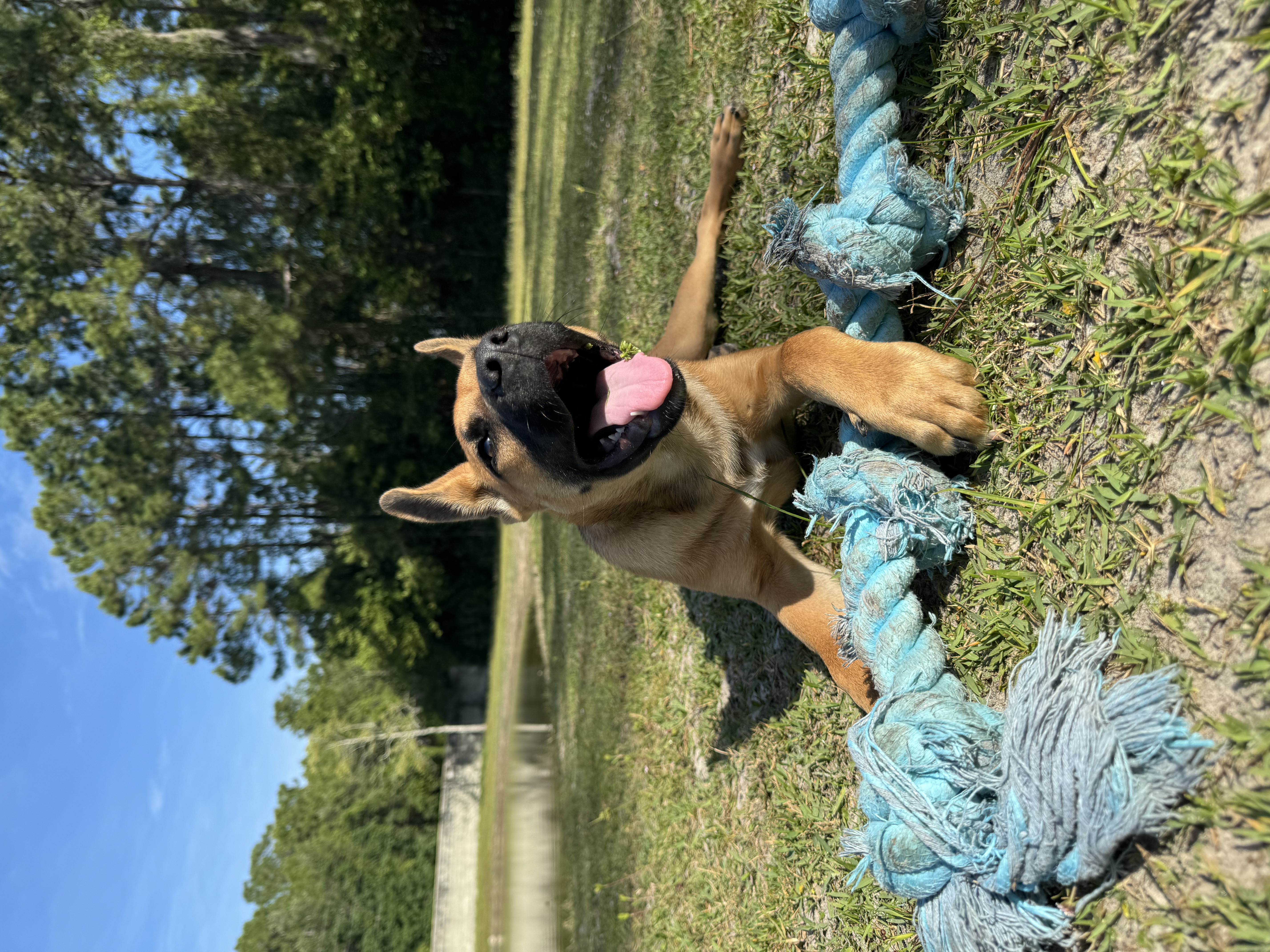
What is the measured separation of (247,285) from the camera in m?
19.5

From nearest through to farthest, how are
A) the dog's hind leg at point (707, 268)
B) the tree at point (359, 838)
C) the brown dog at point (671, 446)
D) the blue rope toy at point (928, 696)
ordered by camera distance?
the blue rope toy at point (928, 696), the brown dog at point (671, 446), the dog's hind leg at point (707, 268), the tree at point (359, 838)

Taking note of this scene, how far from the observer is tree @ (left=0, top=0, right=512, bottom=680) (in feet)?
54.6

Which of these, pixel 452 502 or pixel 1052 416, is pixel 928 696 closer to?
pixel 1052 416

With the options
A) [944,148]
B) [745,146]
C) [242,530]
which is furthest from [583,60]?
[242,530]

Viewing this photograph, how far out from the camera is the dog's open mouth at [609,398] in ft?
10.9

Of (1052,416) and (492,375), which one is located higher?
(1052,416)

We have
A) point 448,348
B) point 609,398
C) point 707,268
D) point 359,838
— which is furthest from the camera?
point 359,838

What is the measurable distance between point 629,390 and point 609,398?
0.16 metres

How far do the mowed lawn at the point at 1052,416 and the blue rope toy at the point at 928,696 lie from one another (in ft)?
0.35

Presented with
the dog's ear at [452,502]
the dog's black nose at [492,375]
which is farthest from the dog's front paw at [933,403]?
the dog's ear at [452,502]

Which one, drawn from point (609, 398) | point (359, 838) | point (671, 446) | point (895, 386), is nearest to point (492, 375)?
point (609, 398)

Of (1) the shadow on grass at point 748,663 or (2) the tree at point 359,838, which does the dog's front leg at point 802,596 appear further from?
(2) the tree at point 359,838

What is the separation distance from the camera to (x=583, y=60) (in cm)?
1047

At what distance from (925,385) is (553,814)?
10783 mm
